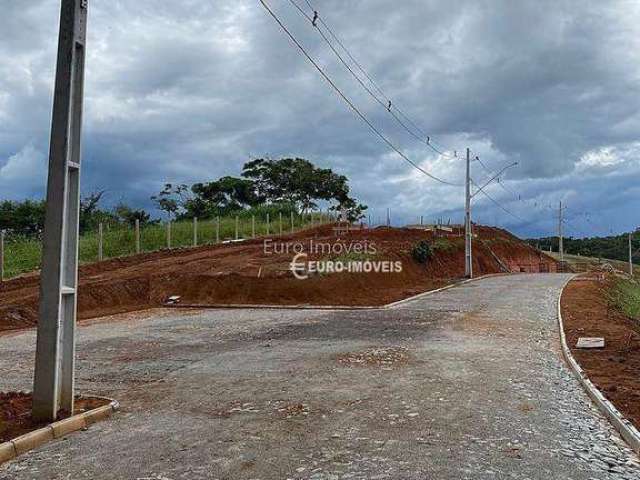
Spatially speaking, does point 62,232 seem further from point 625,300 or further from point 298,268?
point 625,300

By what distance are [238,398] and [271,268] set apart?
53.6 feet

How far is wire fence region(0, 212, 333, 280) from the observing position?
26500 millimetres

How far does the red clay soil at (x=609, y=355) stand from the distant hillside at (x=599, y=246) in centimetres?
7679

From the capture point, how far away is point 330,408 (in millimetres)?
7477

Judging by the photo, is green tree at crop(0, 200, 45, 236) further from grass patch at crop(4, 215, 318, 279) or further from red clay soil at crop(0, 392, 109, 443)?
red clay soil at crop(0, 392, 109, 443)

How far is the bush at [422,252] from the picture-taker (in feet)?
120

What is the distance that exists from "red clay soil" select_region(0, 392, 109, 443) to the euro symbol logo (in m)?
15.8

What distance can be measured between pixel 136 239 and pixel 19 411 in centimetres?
2516

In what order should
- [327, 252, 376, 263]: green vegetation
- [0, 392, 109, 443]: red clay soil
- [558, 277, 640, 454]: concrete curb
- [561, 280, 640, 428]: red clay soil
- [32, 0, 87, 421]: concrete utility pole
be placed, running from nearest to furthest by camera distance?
[558, 277, 640, 454]: concrete curb → [0, 392, 109, 443]: red clay soil → [32, 0, 87, 421]: concrete utility pole → [561, 280, 640, 428]: red clay soil → [327, 252, 376, 263]: green vegetation

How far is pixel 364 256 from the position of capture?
94.7 feet

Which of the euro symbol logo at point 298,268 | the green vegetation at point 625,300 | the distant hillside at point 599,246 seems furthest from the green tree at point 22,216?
the distant hillside at point 599,246

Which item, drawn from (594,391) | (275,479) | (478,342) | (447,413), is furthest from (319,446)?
(478,342)

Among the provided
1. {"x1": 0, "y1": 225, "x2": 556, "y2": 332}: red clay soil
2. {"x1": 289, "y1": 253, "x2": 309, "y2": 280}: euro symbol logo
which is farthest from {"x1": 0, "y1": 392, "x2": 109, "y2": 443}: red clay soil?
{"x1": 289, "y1": 253, "x2": 309, "y2": 280}: euro symbol logo

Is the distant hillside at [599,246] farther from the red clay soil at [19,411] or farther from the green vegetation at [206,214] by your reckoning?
the red clay soil at [19,411]
